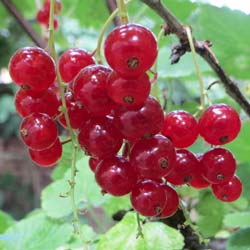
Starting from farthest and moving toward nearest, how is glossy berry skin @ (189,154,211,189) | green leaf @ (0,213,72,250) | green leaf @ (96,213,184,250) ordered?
green leaf @ (0,213,72,250)
green leaf @ (96,213,184,250)
glossy berry skin @ (189,154,211,189)

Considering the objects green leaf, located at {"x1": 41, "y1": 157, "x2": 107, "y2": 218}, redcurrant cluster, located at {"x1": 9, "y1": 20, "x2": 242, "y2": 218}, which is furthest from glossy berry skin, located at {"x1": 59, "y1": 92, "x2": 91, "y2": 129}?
green leaf, located at {"x1": 41, "y1": 157, "x2": 107, "y2": 218}

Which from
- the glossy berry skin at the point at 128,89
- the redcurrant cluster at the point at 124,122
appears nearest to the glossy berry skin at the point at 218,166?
the redcurrant cluster at the point at 124,122

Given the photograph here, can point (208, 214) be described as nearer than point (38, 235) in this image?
No

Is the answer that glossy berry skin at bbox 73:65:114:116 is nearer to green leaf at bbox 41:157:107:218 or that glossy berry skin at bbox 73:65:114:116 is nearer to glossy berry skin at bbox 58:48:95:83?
glossy berry skin at bbox 58:48:95:83

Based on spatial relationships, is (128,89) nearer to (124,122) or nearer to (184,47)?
(124,122)

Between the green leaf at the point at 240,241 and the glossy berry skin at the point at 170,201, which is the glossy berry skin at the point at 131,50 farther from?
the green leaf at the point at 240,241

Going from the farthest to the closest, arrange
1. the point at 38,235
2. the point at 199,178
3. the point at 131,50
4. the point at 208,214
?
1. the point at 208,214
2. the point at 38,235
3. the point at 199,178
4. the point at 131,50

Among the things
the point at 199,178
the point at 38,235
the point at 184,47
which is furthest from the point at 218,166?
the point at 38,235
